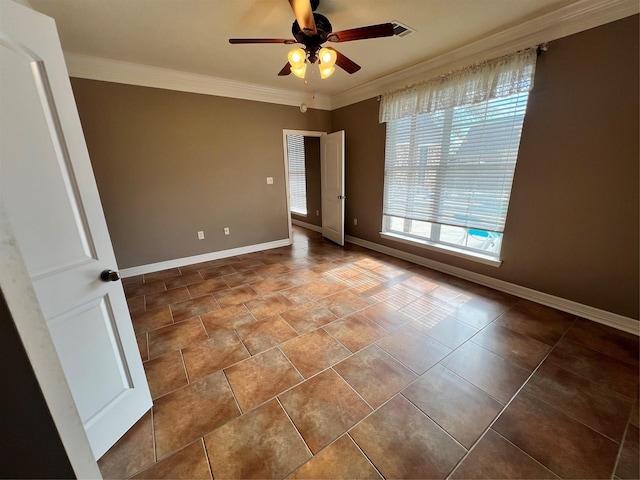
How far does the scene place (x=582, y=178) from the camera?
2.20 metres

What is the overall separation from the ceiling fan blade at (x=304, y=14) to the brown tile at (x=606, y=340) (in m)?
3.12

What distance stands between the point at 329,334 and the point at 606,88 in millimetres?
2993

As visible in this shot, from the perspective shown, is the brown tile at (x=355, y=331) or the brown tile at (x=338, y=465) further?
the brown tile at (x=355, y=331)

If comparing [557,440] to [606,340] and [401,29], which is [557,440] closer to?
[606,340]

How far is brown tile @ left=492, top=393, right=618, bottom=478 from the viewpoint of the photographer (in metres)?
1.19

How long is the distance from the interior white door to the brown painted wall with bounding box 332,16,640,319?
2465 millimetres

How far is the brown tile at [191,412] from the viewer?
4.35 feet

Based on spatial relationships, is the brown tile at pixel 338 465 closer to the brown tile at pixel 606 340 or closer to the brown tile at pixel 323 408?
the brown tile at pixel 323 408

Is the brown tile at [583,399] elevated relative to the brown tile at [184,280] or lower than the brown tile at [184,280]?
lower

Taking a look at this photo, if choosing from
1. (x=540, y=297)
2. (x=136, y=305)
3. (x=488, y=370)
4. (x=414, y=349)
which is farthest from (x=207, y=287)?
(x=540, y=297)

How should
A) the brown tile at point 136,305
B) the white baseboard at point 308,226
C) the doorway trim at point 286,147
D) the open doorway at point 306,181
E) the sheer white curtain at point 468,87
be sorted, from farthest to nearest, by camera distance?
the white baseboard at point 308,226 → the open doorway at point 306,181 → the doorway trim at point 286,147 → the brown tile at point 136,305 → the sheer white curtain at point 468,87

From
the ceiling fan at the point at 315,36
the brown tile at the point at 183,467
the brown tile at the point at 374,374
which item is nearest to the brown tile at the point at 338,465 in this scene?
the brown tile at the point at 374,374

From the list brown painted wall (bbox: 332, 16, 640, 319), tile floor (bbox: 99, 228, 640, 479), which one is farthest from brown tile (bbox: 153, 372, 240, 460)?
brown painted wall (bbox: 332, 16, 640, 319)

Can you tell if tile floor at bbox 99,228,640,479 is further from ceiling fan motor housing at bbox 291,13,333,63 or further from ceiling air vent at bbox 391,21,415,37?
ceiling air vent at bbox 391,21,415,37
